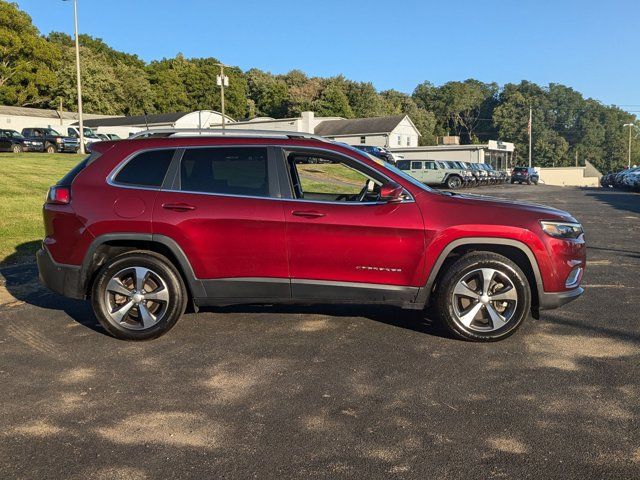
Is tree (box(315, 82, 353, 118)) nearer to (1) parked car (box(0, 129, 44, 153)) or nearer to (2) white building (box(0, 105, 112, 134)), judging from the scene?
(2) white building (box(0, 105, 112, 134))

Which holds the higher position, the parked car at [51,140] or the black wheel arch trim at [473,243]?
the parked car at [51,140]

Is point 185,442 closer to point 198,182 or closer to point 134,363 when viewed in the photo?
point 134,363

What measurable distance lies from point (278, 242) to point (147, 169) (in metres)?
1.42

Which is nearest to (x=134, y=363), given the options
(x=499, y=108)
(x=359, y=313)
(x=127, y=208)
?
(x=127, y=208)

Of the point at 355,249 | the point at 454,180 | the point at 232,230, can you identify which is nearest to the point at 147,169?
the point at 232,230

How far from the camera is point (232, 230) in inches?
195

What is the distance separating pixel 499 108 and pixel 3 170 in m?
103

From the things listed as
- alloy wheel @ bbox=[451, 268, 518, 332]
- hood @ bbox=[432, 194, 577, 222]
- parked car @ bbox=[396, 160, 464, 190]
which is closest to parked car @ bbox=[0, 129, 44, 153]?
parked car @ bbox=[396, 160, 464, 190]

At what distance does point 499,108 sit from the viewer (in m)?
108

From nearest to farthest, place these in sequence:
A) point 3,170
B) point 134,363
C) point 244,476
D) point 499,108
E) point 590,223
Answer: point 244,476 < point 134,363 < point 590,223 < point 3,170 < point 499,108

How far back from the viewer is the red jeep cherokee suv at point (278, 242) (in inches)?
193

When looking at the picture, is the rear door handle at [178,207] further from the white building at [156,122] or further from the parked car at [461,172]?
the white building at [156,122]

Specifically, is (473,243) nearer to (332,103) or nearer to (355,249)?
(355,249)

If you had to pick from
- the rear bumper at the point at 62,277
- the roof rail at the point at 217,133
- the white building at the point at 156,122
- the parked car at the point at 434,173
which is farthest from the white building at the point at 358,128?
the rear bumper at the point at 62,277
